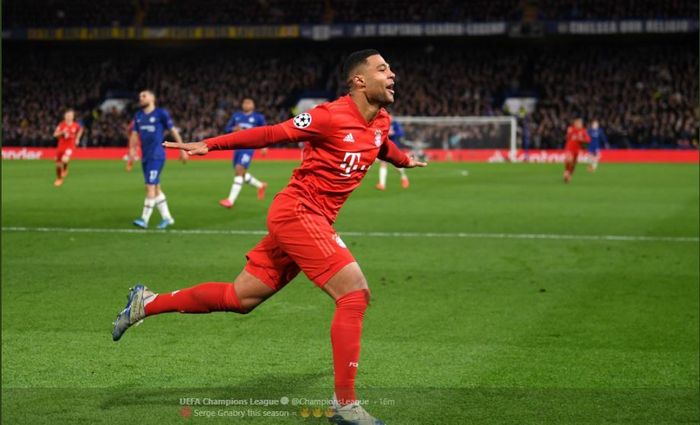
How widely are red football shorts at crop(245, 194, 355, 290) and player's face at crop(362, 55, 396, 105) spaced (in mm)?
739

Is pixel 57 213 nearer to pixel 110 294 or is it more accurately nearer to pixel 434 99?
pixel 110 294

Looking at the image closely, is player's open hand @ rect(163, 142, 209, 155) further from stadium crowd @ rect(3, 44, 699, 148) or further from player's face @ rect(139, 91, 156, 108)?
stadium crowd @ rect(3, 44, 699, 148)

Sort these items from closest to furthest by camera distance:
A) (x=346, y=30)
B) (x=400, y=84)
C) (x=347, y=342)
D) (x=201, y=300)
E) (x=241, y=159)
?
1. (x=347, y=342)
2. (x=201, y=300)
3. (x=241, y=159)
4. (x=346, y=30)
5. (x=400, y=84)

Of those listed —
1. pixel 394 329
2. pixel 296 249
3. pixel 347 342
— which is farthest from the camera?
pixel 394 329

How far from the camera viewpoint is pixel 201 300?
5875 millimetres

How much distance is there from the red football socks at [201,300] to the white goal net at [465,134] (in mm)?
40057

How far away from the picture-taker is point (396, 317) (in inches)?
332

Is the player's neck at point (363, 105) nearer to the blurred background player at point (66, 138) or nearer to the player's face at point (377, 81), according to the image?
the player's face at point (377, 81)

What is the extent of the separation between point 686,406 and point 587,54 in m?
51.6

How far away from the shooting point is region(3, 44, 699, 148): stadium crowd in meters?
50.3

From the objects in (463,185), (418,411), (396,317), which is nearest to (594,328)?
(396,317)

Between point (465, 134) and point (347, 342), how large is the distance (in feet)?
139

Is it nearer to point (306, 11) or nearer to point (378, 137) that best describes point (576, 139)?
point (378, 137)

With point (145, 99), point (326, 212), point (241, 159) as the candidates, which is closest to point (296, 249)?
point (326, 212)
